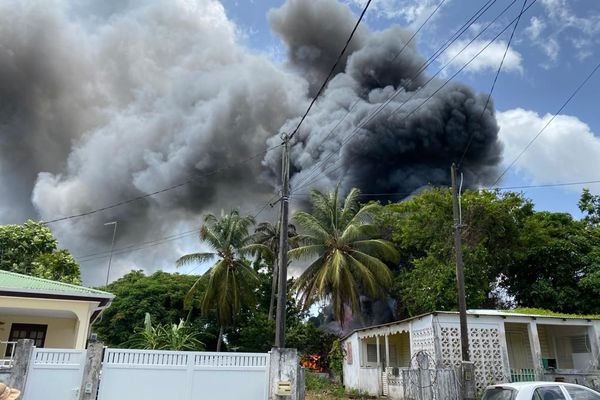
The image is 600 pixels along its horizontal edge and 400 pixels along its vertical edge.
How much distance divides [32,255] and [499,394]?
30868 millimetres

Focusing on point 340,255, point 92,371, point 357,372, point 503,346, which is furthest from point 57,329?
point 340,255

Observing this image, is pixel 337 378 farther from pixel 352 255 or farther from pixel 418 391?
pixel 418 391

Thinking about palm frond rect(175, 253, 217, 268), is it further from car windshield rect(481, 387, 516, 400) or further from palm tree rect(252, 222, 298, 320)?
car windshield rect(481, 387, 516, 400)

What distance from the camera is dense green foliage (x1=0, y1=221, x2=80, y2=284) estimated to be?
97.1 feet

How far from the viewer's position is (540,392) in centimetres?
833

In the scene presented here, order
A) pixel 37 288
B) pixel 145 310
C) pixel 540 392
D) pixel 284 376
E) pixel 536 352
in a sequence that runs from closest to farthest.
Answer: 1. pixel 540 392
2. pixel 284 376
3. pixel 37 288
4. pixel 536 352
5. pixel 145 310

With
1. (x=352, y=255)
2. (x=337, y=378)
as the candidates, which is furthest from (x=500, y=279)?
(x=337, y=378)

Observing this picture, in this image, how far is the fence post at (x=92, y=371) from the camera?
927 centimetres

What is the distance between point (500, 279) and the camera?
99.7 feet

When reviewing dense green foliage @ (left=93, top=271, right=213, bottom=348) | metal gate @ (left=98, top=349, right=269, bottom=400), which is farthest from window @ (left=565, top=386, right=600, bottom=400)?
dense green foliage @ (left=93, top=271, right=213, bottom=348)

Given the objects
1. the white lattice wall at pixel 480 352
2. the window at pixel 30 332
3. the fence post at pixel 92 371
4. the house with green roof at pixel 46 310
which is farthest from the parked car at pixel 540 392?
the window at pixel 30 332

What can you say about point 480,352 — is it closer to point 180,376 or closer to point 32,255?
point 180,376

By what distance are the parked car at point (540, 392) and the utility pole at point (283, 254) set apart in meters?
5.01

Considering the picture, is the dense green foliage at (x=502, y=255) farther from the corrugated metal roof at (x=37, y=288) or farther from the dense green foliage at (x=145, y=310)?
the corrugated metal roof at (x=37, y=288)
